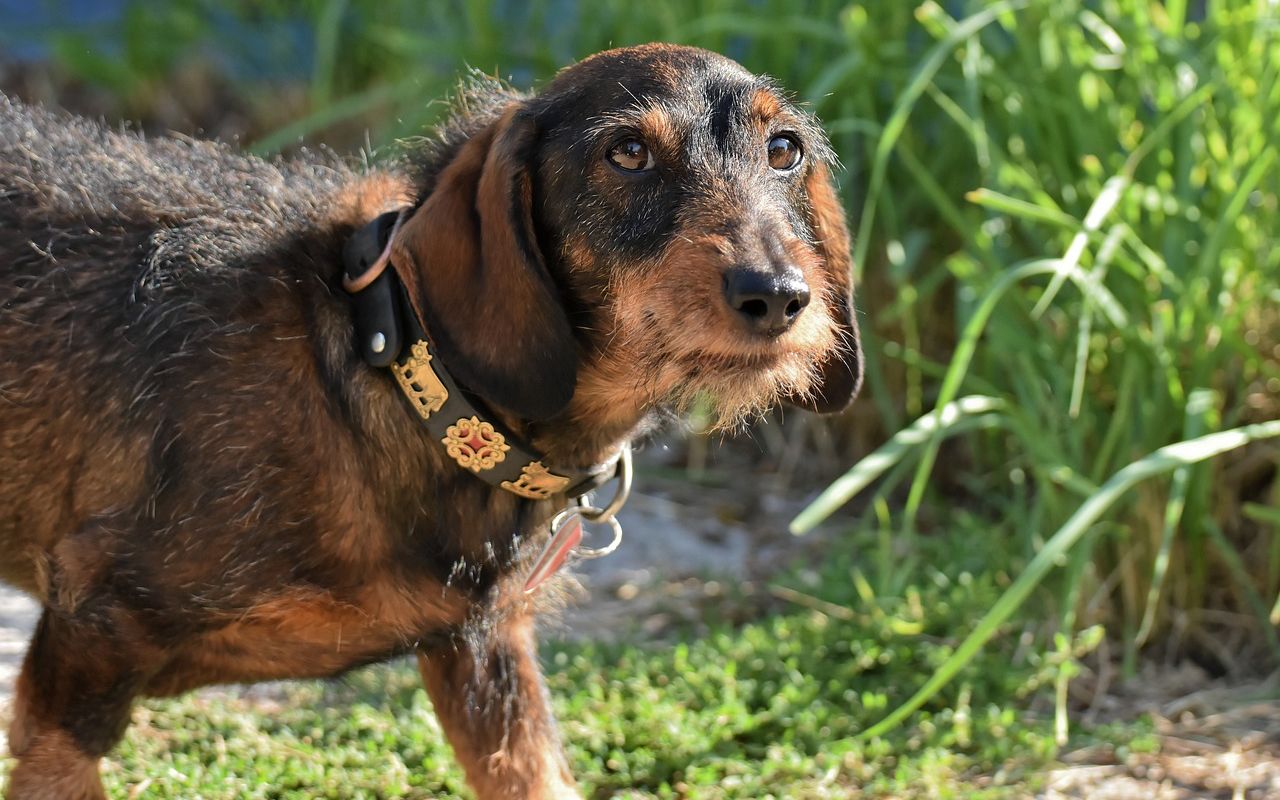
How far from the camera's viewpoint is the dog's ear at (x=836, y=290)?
10.4ft

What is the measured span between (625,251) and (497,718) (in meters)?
1.08

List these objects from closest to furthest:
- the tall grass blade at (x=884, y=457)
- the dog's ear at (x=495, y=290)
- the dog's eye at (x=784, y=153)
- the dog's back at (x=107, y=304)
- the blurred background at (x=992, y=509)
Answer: the dog's ear at (x=495, y=290), the dog's back at (x=107, y=304), the dog's eye at (x=784, y=153), the tall grass blade at (x=884, y=457), the blurred background at (x=992, y=509)

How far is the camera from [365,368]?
288 cm

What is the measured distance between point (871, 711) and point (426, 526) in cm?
161

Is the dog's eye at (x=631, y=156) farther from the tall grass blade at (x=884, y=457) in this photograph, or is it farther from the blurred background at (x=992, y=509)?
the tall grass blade at (x=884, y=457)

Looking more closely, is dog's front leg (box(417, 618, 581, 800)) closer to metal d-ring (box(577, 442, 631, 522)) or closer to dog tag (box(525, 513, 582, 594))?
dog tag (box(525, 513, 582, 594))

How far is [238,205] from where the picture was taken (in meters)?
3.12

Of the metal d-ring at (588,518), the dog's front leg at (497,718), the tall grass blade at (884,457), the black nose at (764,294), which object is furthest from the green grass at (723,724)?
the black nose at (764,294)

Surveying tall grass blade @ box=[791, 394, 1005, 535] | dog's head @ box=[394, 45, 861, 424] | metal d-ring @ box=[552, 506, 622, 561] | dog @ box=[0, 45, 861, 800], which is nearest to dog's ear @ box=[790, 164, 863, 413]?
dog @ box=[0, 45, 861, 800]

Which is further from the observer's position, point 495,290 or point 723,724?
point 723,724

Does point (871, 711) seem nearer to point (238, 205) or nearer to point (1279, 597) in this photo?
point (1279, 597)

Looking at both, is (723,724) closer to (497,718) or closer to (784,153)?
(497,718)

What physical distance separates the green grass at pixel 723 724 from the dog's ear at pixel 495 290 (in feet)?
3.45

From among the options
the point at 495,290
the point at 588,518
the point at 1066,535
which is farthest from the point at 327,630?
the point at 1066,535
